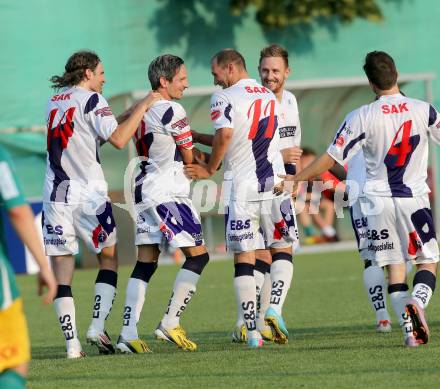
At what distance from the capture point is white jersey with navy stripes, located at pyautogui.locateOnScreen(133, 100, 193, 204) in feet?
29.7

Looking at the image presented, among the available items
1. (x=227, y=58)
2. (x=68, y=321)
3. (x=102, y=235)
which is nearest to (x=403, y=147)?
(x=227, y=58)

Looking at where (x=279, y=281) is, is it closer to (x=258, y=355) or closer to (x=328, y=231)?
(x=258, y=355)

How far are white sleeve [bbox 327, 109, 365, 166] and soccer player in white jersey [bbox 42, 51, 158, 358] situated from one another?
1.48 meters

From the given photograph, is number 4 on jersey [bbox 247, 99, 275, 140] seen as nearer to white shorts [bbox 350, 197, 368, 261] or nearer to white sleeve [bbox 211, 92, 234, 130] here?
white sleeve [bbox 211, 92, 234, 130]

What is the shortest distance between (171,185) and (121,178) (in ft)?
36.6

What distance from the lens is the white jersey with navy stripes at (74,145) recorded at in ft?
29.1

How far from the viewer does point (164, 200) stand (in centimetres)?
914

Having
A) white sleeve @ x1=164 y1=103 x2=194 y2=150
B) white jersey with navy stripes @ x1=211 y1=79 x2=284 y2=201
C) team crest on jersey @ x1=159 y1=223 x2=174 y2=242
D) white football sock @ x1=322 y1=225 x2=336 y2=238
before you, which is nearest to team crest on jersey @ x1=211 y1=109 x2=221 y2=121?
white jersey with navy stripes @ x1=211 y1=79 x2=284 y2=201

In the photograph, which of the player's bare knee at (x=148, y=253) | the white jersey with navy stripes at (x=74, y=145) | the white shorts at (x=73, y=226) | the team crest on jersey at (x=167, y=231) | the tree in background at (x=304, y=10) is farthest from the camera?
the tree in background at (x=304, y=10)

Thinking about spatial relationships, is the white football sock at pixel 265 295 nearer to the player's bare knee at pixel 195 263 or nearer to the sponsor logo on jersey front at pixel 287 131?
the player's bare knee at pixel 195 263

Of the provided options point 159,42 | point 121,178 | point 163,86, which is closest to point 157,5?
point 159,42

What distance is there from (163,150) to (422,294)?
89.3 inches

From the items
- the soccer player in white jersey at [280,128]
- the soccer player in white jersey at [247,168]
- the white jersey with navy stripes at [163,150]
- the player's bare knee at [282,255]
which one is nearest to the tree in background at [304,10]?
the soccer player in white jersey at [280,128]

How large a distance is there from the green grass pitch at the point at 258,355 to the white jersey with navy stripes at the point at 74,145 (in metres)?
1.27
